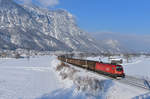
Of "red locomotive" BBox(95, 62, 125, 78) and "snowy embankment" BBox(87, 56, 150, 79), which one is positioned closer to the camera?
"red locomotive" BBox(95, 62, 125, 78)

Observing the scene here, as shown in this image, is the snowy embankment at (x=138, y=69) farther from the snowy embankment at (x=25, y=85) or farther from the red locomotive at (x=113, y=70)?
the snowy embankment at (x=25, y=85)

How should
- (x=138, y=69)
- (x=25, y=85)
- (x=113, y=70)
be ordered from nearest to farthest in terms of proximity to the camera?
(x=113, y=70) → (x=25, y=85) → (x=138, y=69)

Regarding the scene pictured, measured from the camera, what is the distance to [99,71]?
4625cm

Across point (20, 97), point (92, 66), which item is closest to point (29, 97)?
point (20, 97)

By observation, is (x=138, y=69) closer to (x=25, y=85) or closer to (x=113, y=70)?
(x=113, y=70)

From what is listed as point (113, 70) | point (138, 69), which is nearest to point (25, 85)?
point (113, 70)

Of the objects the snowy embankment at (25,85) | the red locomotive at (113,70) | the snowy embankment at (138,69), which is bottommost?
the snowy embankment at (25,85)

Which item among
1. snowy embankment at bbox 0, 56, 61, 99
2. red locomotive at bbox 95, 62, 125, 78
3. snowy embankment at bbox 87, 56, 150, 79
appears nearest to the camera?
snowy embankment at bbox 0, 56, 61, 99

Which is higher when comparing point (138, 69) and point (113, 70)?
point (113, 70)

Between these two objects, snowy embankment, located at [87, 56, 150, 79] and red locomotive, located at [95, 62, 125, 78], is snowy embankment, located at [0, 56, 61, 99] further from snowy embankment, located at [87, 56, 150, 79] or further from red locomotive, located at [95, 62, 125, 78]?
snowy embankment, located at [87, 56, 150, 79]

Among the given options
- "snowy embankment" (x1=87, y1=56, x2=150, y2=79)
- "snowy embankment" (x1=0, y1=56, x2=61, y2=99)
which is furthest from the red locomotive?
"snowy embankment" (x1=0, y1=56, x2=61, y2=99)

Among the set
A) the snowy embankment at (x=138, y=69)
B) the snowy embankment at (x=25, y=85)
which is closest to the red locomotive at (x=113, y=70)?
the snowy embankment at (x=138, y=69)

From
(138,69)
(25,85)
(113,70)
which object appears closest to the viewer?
(113,70)

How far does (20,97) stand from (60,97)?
6601 mm
